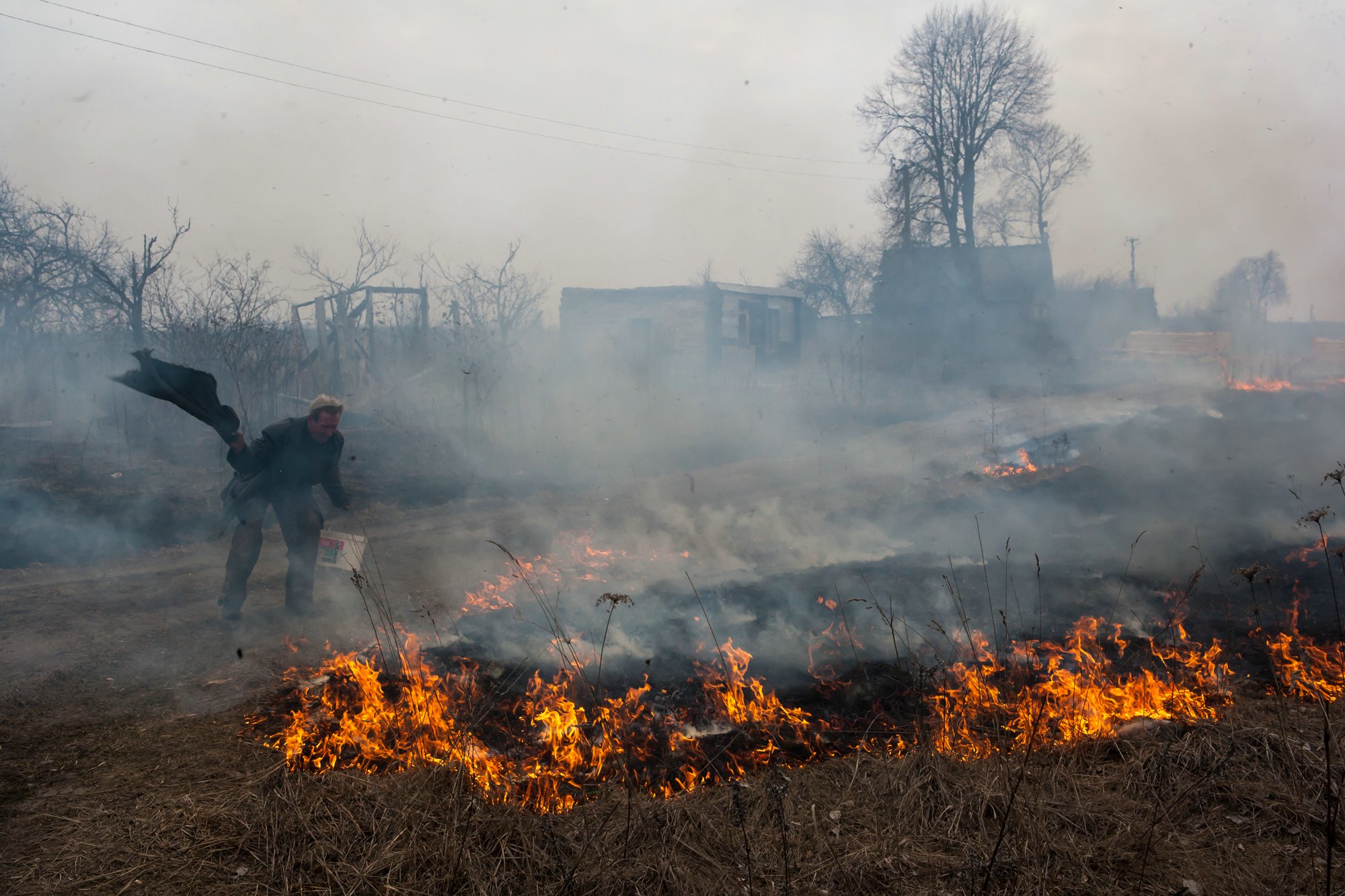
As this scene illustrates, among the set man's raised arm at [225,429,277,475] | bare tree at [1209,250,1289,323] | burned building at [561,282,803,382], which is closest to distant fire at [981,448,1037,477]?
man's raised arm at [225,429,277,475]

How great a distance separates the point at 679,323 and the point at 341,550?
18.6m

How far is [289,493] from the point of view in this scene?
5461 millimetres

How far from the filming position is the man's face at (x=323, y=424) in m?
5.38

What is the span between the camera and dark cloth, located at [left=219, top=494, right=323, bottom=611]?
5.23 meters

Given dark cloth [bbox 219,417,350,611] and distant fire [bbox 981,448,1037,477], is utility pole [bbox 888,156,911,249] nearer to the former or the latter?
distant fire [bbox 981,448,1037,477]

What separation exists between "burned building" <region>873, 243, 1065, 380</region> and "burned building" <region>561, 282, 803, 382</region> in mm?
4228

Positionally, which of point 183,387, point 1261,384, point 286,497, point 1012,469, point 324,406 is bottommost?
point 1012,469

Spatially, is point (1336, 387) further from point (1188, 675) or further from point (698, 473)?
point (1188, 675)

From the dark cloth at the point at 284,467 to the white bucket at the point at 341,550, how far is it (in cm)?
50

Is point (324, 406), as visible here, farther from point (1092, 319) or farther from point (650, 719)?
point (1092, 319)

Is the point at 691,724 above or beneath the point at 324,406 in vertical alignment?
beneath

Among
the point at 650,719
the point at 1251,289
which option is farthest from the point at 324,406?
the point at 1251,289

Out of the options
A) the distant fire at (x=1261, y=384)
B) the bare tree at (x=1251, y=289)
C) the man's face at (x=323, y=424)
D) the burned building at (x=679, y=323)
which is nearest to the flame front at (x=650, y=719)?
the man's face at (x=323, y=424)

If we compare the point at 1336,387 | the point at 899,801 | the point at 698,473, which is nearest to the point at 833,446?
the point at 698,473
